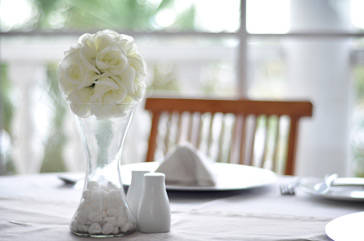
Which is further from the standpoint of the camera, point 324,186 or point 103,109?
point 324,186

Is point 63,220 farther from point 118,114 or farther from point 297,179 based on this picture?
point 297,179

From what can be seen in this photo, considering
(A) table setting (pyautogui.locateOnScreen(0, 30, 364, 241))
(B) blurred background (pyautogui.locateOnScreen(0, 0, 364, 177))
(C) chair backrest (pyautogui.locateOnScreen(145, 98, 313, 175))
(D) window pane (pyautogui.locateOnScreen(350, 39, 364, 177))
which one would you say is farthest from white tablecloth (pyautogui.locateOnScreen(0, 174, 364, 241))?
(D) window pane (pyautogui.locateOnScreen(350, 39, 364, 177))

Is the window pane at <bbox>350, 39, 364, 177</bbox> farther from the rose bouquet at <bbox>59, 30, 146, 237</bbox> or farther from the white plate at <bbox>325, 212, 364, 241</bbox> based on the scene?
the rose bouquet at <bbox>59, 30, 146, 237</bbox>

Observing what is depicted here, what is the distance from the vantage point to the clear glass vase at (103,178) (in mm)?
762

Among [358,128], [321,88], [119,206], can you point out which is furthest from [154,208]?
[358,128]

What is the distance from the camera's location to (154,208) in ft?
2.59

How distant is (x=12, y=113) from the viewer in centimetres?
702

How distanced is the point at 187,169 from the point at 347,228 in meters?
0.38

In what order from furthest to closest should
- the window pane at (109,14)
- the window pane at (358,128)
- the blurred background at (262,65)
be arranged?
the window pane at (109,14) → the window pane at (358,128) → the blurred background at (262,65)

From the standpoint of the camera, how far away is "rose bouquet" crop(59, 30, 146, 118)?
75 centimetres

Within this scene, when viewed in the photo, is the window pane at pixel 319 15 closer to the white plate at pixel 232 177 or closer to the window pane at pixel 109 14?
the white plate at pixel 232 177

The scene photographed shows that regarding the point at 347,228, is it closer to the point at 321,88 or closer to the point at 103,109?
the point at 103,109

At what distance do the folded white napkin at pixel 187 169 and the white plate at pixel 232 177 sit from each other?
3 centimetres

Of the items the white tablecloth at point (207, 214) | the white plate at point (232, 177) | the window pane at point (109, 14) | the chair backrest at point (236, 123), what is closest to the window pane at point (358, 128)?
the window pane at point (109, 14)
